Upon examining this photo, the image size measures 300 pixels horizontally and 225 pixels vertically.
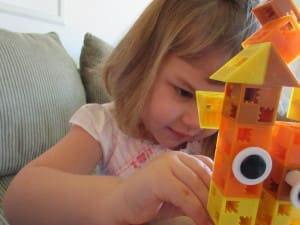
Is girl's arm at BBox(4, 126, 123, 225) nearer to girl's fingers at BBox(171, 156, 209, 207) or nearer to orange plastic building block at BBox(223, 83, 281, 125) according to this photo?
girl's fingers at BBox(171, 156, 209, 207)

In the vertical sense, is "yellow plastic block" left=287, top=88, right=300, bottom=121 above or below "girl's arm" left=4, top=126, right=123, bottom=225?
above

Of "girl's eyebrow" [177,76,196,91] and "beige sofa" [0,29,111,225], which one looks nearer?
"girl's eyebrow" [177,76,196,91]

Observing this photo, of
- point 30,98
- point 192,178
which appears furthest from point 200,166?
point 30,98

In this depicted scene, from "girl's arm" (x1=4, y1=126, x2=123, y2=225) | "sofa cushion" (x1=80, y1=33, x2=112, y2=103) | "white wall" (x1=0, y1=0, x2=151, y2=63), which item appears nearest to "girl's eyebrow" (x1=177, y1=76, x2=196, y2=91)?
"girl's arm" (x1=4, y1=126, x2=123, y2=225)

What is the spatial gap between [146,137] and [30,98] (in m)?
0.36

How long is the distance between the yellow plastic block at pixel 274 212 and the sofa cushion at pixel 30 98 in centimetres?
73

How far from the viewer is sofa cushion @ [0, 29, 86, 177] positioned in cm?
85

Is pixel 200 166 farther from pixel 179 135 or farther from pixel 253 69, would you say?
pixel 179 135

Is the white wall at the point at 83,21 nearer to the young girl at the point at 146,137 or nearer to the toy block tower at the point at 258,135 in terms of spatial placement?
the young girl at the point at 146,137

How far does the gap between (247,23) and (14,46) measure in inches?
24.3

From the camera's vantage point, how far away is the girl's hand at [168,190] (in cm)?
28

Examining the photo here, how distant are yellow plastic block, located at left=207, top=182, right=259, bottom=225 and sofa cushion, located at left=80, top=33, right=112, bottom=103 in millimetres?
972

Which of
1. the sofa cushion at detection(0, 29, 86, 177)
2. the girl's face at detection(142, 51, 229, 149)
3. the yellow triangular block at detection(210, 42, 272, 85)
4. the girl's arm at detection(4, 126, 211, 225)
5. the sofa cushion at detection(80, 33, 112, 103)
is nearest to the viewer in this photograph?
the yellow triangular block at detection(210, 42, 272, 85)

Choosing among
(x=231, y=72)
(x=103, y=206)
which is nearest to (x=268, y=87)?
(x=231, y=72)
